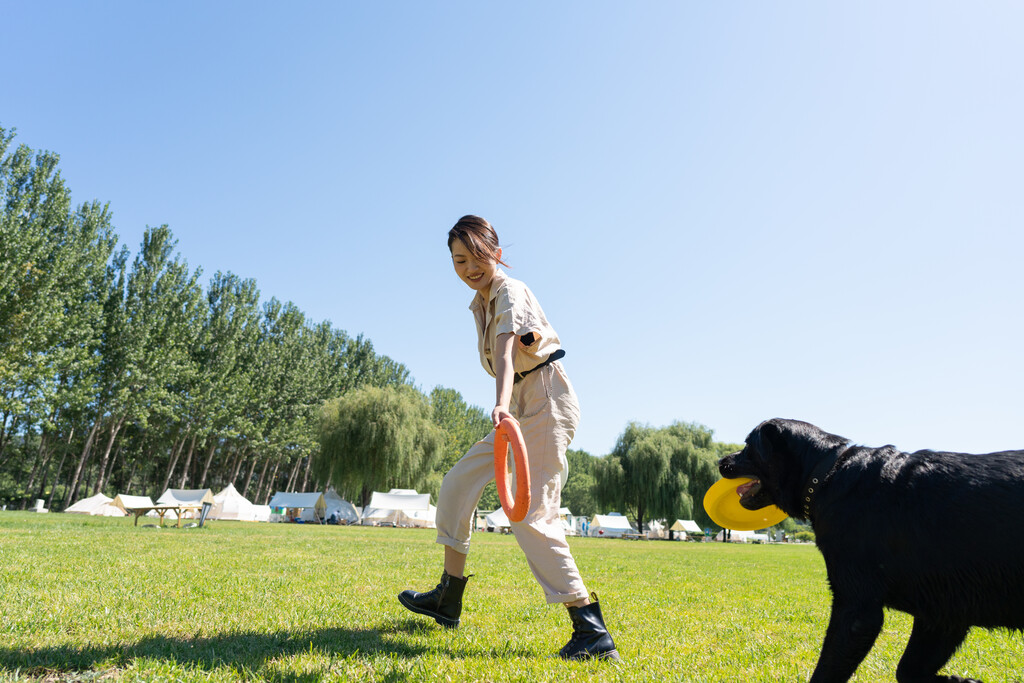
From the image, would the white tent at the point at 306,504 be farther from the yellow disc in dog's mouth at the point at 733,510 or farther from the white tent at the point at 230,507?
the yellow disc in dog's mouth at the point at 733,510

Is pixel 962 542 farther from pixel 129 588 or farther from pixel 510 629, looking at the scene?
pixel 129 588

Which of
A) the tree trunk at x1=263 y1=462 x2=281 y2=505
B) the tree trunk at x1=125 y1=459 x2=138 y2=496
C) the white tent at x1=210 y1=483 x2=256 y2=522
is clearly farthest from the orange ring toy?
the tree trunk at x1=263 y1=462 x2=281 y2=505

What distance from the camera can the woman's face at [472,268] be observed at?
3570 millimetres

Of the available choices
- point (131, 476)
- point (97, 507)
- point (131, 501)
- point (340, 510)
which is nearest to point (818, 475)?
point (131, 501)

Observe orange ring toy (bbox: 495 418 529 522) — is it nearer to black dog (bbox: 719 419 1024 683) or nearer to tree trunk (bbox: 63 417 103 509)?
black dog (bbox: 719 419 1024 683)

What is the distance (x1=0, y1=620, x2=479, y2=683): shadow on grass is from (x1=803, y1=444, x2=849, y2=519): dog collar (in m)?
1.93

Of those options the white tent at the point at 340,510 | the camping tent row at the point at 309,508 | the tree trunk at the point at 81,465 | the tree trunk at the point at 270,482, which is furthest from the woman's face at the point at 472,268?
the tree trunk at the point at 270,482

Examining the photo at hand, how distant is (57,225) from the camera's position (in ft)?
97.0

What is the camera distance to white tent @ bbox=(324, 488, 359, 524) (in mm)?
42669

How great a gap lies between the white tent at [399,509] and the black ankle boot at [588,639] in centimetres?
3808

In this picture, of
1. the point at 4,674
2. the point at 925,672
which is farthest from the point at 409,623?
the point at 925,672

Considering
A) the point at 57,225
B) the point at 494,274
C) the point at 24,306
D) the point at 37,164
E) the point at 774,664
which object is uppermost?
the point at 37,164

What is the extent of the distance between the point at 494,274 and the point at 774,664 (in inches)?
107

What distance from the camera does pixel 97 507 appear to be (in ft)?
114
